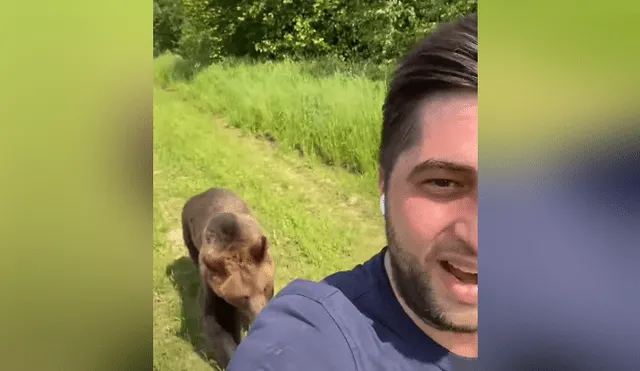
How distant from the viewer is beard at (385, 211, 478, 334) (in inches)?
64.7

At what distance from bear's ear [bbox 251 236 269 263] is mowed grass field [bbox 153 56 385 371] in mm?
22

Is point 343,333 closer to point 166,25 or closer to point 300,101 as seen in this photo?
point 300,101

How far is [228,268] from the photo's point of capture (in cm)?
174

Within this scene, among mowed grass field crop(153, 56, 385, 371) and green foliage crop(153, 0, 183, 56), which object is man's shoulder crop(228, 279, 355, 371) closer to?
mowed grass field crop(153, 56, 385, 371)

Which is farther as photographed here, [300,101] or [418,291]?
[300,101]

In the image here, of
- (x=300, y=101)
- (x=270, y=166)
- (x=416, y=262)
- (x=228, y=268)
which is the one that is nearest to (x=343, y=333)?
(x=416, y=262)

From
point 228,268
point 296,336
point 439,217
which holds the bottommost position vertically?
→ point 296,336

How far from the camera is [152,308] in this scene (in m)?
1.85

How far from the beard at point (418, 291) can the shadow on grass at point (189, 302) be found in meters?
0.53

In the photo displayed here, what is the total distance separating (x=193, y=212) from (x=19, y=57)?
677mm

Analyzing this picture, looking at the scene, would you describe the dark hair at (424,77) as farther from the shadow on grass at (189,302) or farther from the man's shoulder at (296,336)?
the shadow on grass at (189,302)

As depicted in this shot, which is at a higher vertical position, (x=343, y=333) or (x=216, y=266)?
(x=216, y=266)

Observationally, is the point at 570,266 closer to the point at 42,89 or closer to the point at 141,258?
the point at 141,258

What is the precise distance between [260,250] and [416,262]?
400 millimetres
